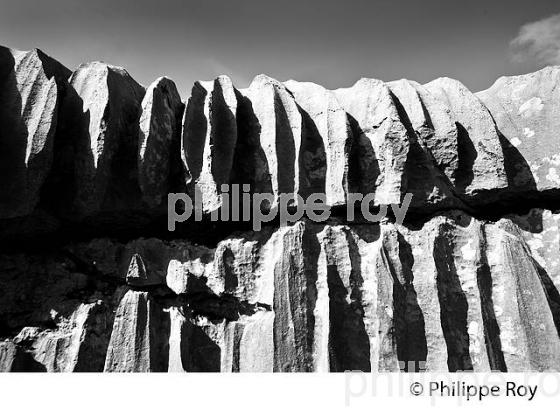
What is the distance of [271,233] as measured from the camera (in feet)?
16.4

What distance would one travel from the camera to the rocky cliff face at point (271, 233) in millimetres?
4566

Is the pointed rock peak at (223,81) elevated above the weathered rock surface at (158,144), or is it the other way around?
the pointed rock peak at (223,81)

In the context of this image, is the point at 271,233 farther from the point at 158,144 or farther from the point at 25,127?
the point at 25,127

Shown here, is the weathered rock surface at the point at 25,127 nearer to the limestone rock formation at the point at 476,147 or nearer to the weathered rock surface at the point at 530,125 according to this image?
the limestone rock formation at the point at 476,147

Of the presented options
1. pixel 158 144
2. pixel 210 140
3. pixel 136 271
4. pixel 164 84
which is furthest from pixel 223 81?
pixel 136 271

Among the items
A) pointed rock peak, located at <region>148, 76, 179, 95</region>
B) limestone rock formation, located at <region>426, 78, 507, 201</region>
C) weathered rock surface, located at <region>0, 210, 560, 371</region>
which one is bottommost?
weathered rock surface, located at <region>0, 210, 560, 371</region>

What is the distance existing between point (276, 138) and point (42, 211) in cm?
201

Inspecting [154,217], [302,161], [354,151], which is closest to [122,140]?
[154,217]

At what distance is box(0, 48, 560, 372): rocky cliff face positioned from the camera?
457cm

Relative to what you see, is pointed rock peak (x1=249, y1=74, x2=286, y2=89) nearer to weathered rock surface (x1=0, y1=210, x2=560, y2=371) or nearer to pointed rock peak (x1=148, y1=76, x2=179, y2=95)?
pointed rock peak (x1=148, y1=76, x2=179, y2=95)

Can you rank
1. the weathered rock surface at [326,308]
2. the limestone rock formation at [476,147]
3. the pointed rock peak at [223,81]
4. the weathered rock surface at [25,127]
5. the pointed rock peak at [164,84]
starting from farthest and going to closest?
the pointed rock peak at [223,81] < the pointed rock peak at [164,84] < the limestone rock formation at [476,147] < the weathered rock surface at [25,127] < the weathered rock surface at [326,308]

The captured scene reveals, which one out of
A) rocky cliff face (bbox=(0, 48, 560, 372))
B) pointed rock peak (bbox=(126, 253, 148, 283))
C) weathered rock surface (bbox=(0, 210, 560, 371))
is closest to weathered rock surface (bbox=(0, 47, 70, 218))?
rocky cliff face (bbox=(0, 48, 560, 372))

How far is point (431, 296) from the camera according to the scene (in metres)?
4.64

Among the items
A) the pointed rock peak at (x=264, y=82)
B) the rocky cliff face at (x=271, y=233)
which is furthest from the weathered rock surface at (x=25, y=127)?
the pointed rock peak at (x=264, y=82)
